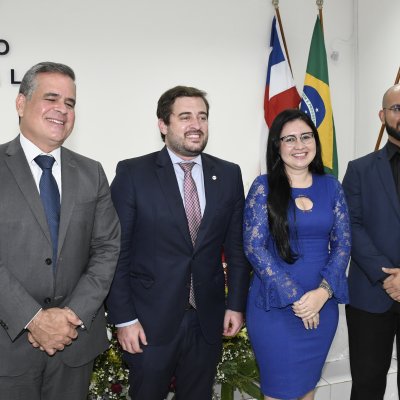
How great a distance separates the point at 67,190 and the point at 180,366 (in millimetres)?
926

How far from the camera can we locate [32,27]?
11.9 ft

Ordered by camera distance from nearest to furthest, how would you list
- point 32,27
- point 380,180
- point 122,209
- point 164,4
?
1. point 122,209
2. point 380,180
3. point 32,27
4. point 164,4

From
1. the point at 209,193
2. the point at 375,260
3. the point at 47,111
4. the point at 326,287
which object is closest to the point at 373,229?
the point at 375,260

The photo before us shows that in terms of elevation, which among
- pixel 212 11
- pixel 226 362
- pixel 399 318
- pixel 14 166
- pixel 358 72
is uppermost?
pixel 212 11

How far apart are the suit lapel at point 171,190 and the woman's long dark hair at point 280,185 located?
15.6 inches

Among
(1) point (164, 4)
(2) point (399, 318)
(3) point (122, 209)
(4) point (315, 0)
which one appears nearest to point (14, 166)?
(3) point (122, 209)

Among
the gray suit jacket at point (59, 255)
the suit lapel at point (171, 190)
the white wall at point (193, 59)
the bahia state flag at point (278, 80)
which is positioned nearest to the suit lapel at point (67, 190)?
the gray suit jacket at point (59, 255)

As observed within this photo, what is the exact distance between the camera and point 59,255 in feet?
5.71

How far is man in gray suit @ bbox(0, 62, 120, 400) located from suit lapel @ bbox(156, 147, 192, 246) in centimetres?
24

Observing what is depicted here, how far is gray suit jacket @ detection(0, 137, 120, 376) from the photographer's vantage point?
1660mm

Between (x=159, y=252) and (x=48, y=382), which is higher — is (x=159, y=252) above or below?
above

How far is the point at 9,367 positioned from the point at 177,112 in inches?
47.3

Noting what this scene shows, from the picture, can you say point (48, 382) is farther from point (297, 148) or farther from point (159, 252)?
point (297, 148)

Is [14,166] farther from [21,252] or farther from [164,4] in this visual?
[164,4]
